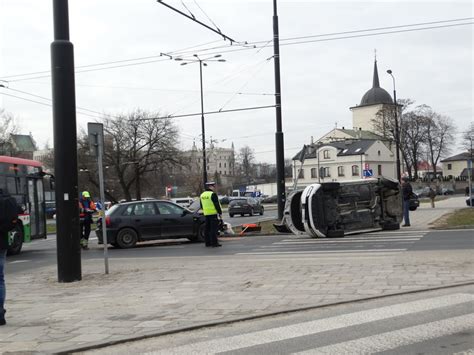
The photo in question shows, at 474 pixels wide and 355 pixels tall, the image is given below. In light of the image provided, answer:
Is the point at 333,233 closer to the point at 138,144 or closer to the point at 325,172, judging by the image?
the point at 138,144

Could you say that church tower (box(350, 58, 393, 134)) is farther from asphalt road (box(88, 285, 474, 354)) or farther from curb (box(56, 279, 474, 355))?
asphalt road (box(88, 285, 474, 354))

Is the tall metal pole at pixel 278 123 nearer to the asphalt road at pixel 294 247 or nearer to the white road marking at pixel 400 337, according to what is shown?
the asphalt road at pixel 294 247

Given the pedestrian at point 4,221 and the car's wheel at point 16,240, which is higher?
the pedestrian at point 4,221

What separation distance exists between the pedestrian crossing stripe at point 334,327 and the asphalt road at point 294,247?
16.6 ft

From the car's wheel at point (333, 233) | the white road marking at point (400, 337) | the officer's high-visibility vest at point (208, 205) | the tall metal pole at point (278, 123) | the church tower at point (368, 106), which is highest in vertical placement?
the church tower at point (368, 106)

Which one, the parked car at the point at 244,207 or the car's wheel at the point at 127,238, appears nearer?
the car's wheel at the point at 127,238

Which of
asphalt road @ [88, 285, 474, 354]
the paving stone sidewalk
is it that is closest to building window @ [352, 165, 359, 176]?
the paving stone sidewalk

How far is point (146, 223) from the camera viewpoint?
16.9 meters

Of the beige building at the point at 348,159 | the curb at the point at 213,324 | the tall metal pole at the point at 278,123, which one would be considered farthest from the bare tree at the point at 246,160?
the curb at the point at 213,324

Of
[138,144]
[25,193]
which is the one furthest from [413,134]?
[25,193]

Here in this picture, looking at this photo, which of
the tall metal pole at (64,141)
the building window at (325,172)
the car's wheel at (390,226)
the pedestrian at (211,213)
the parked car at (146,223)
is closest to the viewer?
the tall metal pole at (64,141)

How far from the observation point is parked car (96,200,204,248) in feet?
54.6

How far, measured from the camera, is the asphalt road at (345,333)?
502 centimetres

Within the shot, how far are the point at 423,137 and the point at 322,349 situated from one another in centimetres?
8327
